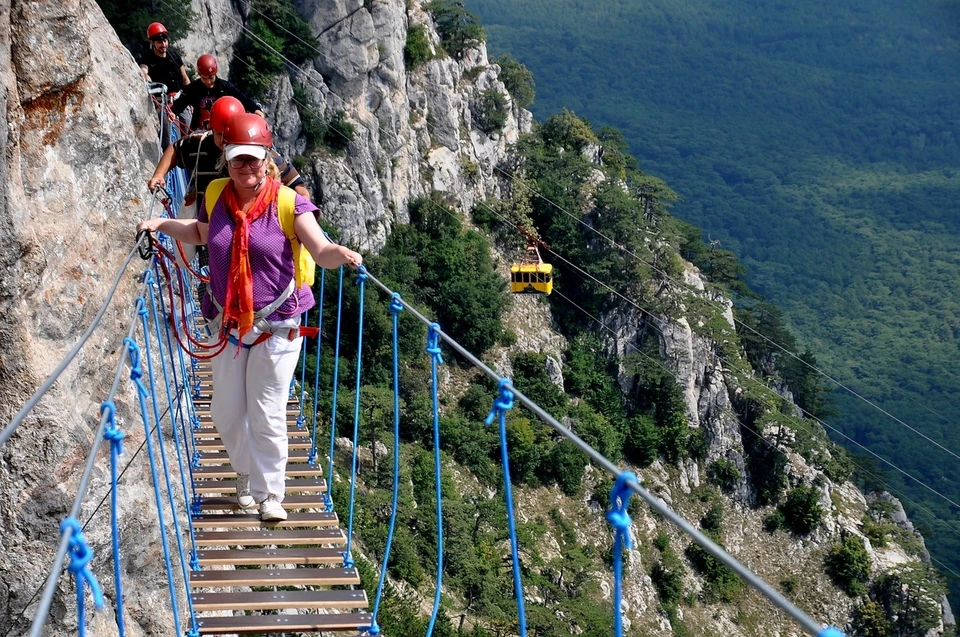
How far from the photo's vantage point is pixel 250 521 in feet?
19.1

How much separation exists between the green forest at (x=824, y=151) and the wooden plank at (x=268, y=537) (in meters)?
72.9

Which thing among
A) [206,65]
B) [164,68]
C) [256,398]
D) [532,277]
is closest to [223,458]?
[256,398]

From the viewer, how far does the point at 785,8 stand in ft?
623

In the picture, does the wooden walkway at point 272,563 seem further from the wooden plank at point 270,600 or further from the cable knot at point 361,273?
the cable knot at point 361,273

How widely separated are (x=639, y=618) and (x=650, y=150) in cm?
11347

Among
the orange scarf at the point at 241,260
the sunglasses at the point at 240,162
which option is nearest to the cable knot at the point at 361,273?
the orange scarf at the point at 241,260

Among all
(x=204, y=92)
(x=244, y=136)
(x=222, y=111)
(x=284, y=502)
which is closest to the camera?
(x=244, y=136)

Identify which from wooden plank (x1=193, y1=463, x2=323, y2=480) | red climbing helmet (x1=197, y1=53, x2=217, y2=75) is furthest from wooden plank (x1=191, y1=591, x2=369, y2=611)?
red climbing helmet (x1=197, y1=53, x2=217, y2=75)

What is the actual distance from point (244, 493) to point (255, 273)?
1.46 m

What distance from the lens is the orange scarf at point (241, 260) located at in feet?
16.3

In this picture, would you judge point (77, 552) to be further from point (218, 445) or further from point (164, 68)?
point (164, 68)

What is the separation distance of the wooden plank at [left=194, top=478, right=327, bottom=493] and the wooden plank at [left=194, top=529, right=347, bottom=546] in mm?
430

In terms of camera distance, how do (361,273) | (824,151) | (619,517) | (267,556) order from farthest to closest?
(824,151) → (361,273) → (267,556) → (619,517)

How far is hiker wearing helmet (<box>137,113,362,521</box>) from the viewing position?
4969 millimetres
